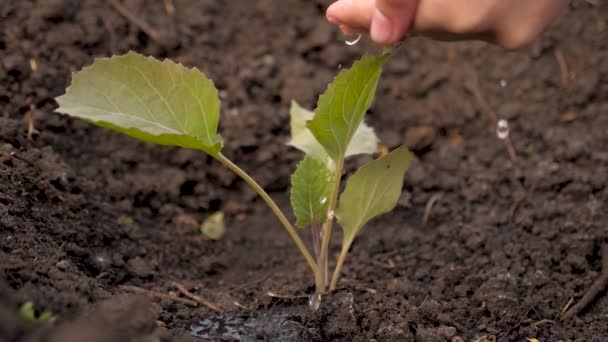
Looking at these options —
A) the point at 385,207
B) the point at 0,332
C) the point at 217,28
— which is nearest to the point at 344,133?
the point at 385,207

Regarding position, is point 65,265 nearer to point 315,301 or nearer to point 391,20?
point 315,301

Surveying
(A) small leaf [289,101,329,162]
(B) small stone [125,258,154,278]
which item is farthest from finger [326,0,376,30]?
(B) small stone [125,258,154,278]

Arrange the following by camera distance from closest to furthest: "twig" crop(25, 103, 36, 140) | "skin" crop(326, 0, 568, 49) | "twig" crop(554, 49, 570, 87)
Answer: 1. "skin" crop(326, 0, 568, 49)
2. "twig" crop(25, 103, 36, 140)
3. "twig" crop(554, 49, 570, 87)

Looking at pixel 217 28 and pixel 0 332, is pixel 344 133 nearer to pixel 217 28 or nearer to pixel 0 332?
pixel 0 332

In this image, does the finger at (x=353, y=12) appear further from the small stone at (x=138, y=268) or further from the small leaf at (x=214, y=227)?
the small leaf at (x=214, y=227)

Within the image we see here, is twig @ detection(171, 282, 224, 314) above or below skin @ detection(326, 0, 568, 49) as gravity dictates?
below

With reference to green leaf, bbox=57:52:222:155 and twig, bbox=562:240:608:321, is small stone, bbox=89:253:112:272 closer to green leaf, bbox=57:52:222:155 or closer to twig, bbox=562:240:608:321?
green leaf, bbox=57:52:222:155

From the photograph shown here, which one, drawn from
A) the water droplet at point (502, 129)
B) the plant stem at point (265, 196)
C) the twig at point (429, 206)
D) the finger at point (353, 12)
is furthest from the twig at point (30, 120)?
the water droplet at point (502, 129)
